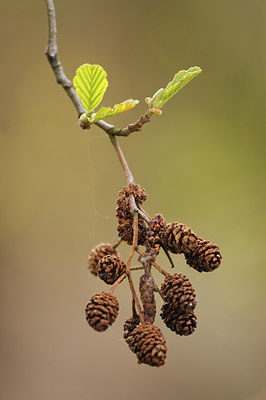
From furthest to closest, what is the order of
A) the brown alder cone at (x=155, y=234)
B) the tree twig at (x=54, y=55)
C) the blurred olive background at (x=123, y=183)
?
the blurred olive background at (x=123, y=183), the tree twig at (x=54, y=55), the brown alder cone at (x=155, y=234)

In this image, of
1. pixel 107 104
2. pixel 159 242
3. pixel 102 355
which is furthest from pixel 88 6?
pixel 159 242

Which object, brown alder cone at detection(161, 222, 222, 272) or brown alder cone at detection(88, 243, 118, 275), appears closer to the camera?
brown alder cone at detection(161, 222, 222, 272)

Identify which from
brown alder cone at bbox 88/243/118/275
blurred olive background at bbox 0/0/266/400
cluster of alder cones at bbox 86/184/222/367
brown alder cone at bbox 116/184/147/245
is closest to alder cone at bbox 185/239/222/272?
cluster of alder cones at bbox 86/184/222/367

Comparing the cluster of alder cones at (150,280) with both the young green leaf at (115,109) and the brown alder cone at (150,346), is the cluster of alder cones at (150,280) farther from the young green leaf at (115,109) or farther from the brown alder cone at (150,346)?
the young green leaf at (115,109)

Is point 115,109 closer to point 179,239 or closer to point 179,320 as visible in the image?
point 179,239

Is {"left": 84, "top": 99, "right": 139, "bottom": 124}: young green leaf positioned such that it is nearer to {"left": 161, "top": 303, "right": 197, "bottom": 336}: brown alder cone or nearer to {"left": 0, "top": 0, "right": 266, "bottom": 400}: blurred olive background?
{"left": 161, "top": 303, "right": 197, "bottom": 336}: brown alder cone

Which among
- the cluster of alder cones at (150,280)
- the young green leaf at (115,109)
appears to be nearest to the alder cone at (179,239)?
the cluster of alder cones at (150,280)
